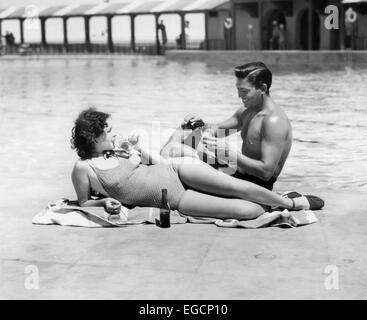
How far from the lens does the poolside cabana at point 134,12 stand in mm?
37094

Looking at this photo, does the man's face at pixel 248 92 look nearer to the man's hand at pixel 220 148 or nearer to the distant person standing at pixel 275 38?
the man's hand at pixel 220 148

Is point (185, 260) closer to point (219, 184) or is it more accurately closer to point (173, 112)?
point (219, 184)

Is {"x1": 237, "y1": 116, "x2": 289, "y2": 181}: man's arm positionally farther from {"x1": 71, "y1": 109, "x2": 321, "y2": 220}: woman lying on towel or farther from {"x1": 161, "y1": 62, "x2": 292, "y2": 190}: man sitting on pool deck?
{"x1": 71, "y1": 109, "x2": 321, "y2": 220}: woman lying on towel

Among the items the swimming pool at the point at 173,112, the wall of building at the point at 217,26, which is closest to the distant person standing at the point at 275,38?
the wall of building at the point at 217,26

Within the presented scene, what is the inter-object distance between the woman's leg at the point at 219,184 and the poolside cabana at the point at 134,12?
106 feet

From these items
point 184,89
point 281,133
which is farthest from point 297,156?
point 184,89

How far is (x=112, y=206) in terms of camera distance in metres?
4.52

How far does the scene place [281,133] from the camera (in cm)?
469

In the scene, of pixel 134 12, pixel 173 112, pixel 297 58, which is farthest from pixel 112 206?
pixel 134 12

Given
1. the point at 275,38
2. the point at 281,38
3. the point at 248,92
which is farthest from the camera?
the point at 275,38

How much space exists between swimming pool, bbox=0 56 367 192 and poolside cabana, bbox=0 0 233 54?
13.8 m

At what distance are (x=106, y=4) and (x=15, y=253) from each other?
131ft

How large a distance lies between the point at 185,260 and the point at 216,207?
834 millimetres
